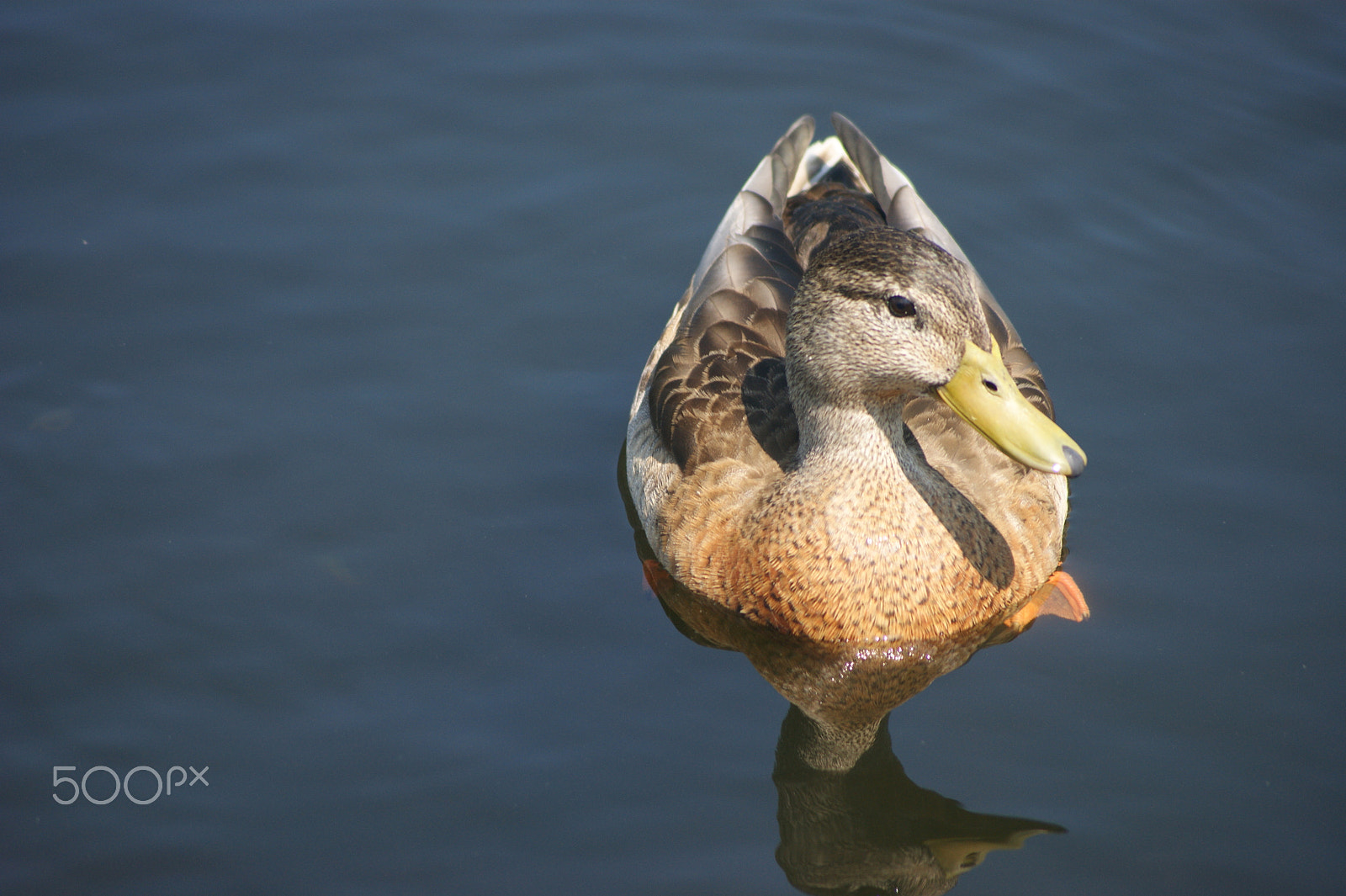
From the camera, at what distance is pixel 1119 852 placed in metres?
4.46

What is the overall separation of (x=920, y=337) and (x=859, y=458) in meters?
0.69

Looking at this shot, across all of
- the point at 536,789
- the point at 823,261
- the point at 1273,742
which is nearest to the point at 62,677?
the point at 536,789

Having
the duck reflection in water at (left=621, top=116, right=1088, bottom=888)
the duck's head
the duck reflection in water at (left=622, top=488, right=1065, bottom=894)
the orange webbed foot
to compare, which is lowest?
the duck reflection in water at (left=622, top=488, right=1065, bottom=894)

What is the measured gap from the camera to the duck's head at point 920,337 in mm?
4508

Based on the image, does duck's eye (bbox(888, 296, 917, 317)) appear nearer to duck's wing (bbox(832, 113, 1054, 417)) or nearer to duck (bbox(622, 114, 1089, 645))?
duck (bbox(622, 114, 1089, 645))

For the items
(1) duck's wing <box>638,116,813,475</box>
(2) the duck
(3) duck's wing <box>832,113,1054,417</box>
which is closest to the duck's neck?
(2) the duck

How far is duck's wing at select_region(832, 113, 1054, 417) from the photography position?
5.70 meters

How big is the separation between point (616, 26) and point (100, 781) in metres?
6.34

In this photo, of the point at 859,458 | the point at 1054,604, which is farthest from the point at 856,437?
the point at 1054,604

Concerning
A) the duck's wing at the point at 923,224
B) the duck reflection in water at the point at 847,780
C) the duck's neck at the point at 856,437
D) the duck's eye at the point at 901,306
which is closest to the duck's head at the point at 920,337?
the duck's eye at the point at 901,306

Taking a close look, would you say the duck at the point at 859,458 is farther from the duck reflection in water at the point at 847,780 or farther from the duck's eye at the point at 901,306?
the duck reflection in water at the point at 847,780

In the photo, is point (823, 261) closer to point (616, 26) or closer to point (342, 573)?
point (342, 573)

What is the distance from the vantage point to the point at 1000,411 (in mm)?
4578

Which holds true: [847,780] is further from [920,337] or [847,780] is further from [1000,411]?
[920,337]
